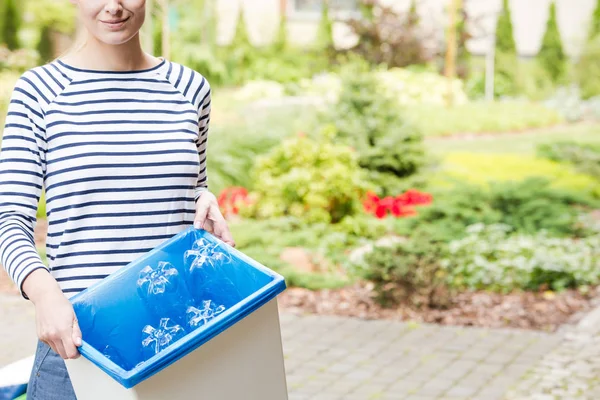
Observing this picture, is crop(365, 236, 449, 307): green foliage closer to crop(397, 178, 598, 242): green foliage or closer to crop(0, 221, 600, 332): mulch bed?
crop(0, 221, 600, 332): mulch bed

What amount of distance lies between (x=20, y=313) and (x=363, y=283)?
2246mm

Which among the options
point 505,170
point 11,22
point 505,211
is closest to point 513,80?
point 505,170

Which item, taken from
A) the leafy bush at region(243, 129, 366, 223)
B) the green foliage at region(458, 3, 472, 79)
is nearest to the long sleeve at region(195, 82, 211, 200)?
the leafy bush at region(243, 129, 366, 223)

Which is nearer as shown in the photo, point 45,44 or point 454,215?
point 454,215

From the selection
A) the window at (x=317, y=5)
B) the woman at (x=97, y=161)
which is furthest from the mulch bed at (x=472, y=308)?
the window at (x=317, y=5)

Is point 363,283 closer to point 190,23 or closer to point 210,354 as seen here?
point 210,354

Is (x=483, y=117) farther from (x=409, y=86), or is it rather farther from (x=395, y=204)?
(x=395, y=204)

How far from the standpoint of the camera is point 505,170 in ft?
34.3

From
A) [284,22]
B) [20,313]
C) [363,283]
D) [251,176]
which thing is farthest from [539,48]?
[20,313]

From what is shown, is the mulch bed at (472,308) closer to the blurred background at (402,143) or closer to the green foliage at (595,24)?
the blurred background at (402,143)

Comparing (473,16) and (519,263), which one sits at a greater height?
(473,16)

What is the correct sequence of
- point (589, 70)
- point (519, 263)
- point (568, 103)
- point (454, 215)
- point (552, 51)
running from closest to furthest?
point (519, 263), point (454, 215), point (568, 103), point (589, 70), point (552, 51)

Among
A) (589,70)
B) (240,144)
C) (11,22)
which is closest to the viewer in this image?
(240,144)

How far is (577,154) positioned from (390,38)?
457cm
